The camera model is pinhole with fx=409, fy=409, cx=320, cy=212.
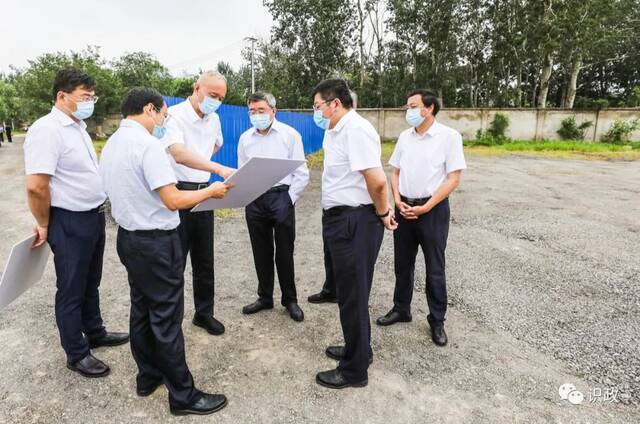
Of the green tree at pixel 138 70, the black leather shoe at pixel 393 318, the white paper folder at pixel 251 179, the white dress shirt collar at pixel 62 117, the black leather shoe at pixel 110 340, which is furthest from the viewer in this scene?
the green tree at pixel 138 70

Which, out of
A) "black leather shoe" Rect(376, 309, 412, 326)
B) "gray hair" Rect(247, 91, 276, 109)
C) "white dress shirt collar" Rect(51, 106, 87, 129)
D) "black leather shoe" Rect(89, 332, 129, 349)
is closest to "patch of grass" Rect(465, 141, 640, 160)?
"black leather shoe" Rect(376, 309, 412, 326)

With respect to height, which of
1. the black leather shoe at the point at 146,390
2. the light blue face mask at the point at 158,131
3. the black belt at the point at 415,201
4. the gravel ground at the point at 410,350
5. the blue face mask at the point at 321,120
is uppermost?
the blue face mask at the point at 321,120

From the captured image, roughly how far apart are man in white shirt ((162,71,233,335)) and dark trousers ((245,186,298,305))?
43 centimetres

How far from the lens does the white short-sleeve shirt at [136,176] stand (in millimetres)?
1932

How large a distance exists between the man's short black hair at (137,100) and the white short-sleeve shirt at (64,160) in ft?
1.89

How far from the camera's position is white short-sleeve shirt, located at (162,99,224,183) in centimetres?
290

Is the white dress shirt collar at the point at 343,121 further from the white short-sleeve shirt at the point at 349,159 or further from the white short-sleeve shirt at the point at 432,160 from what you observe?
the white short-sleeve shirt at the point at 432,160

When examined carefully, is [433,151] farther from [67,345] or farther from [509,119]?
[509,119]

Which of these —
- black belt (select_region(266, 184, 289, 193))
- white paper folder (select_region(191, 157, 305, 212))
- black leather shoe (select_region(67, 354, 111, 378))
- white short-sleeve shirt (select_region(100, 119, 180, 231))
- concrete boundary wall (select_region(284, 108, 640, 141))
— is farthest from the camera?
concrete boundary wall (select_region(284, 108, 640, 141))

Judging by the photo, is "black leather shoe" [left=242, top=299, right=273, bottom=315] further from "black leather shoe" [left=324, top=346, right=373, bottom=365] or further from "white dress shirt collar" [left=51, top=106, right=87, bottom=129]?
"white dress shirt collar" [left=51, top=106, right=87, bottom=129]

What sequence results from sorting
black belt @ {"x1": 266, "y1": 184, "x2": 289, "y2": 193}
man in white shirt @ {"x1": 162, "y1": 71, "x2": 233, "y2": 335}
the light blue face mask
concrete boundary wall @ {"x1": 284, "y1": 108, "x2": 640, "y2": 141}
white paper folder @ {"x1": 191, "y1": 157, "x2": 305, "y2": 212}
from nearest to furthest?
white paper folder @ {"x1": 191, "y1": 157, "x2": 305, "y2": 212}
the light blue face mask
man in white shirt @ {"x1": 162, "y1": 71, "x2": 233, "y2": 335}
black belt @ {"x1": 266, "y1": 184, "x2": 289, "y2": 193}
concrete boundary wall @ {"x1": 284, "y1": 108, "x2": 640, "y2": 141}

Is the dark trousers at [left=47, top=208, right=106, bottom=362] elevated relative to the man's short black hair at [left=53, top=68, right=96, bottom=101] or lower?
lower

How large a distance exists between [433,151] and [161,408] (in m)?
2.42

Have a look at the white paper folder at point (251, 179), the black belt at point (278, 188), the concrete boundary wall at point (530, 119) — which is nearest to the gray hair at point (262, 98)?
the black belt at point (278, 188)
